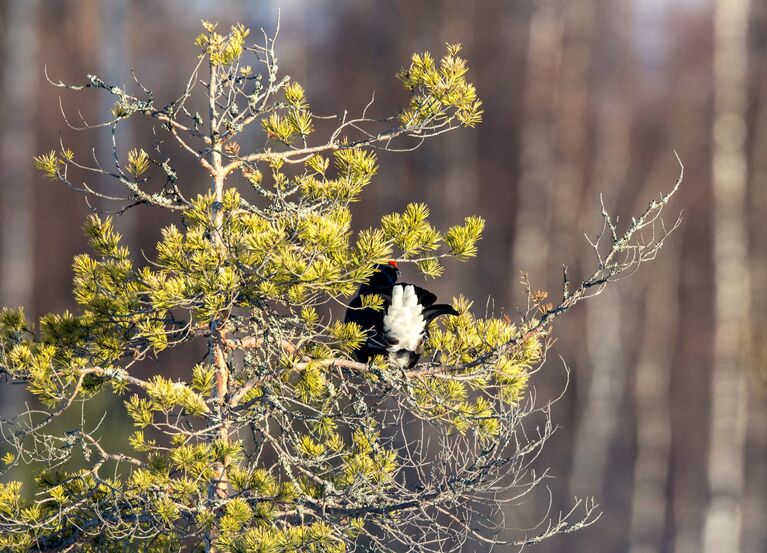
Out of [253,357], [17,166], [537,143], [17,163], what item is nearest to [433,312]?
[253,357]

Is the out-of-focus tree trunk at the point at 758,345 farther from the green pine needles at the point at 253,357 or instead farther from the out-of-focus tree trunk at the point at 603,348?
the green pine needles at the point at 253,357

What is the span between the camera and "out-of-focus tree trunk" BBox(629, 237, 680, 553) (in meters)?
20.8

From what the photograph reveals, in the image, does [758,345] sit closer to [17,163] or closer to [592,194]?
[592,194]

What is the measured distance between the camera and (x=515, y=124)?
21.1 m

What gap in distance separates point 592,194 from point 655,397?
4.83 metres

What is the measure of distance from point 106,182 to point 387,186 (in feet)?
20.7

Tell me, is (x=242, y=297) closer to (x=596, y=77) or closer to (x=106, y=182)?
(x=106, y=182)

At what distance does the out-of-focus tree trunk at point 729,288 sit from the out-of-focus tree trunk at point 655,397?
286 cm

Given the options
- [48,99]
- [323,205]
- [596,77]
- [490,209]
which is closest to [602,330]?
[490,209]

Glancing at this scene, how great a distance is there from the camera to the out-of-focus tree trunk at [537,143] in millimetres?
19984

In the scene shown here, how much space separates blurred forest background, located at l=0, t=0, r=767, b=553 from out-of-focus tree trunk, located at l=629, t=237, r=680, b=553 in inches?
1.9

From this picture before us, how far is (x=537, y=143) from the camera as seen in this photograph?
20266 mm

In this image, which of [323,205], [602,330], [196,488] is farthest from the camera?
[602,330]

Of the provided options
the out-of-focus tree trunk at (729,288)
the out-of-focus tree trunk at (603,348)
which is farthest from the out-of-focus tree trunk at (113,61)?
the out-of-focus tree trunk at (729,288)
